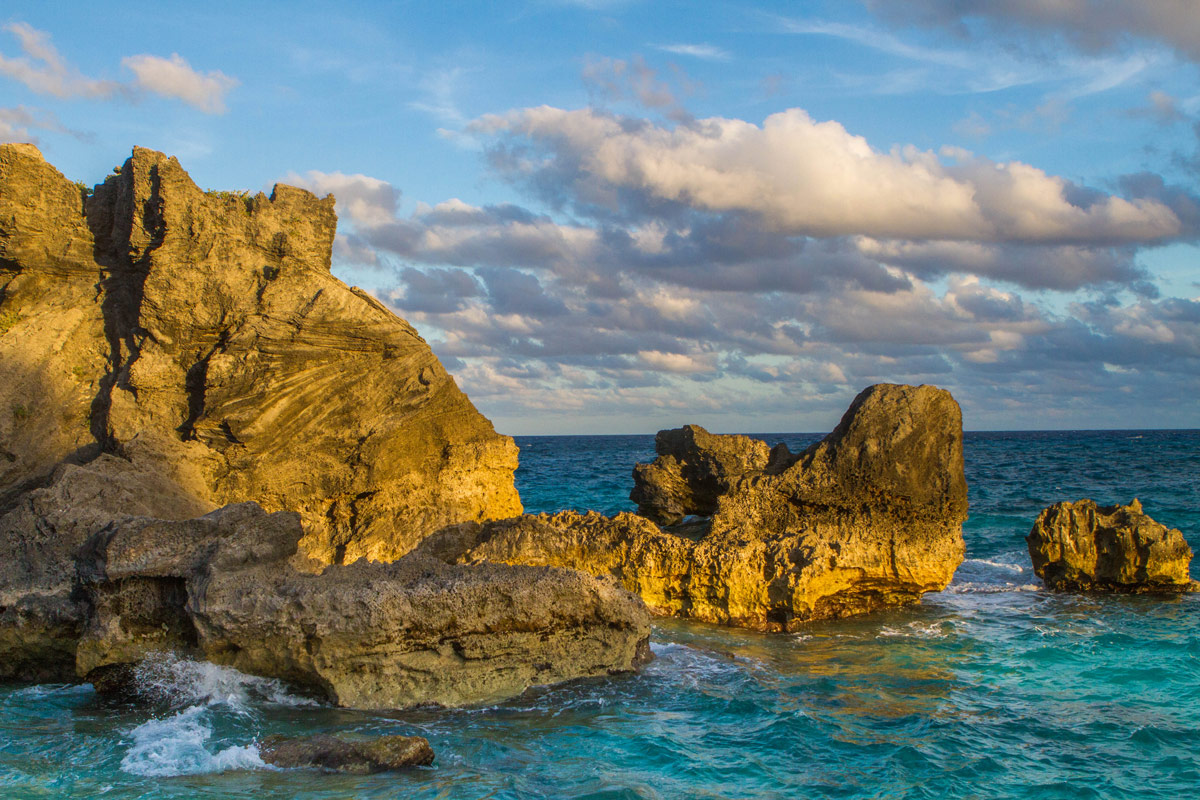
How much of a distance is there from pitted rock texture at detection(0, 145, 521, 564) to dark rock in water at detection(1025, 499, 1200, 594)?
11947 mm

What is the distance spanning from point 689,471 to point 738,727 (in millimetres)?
8707

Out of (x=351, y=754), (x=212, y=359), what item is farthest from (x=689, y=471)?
(x=351, y=754)

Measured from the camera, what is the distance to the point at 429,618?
9648 mm

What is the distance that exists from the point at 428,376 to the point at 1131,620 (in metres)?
12.6

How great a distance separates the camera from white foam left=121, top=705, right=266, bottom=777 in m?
7.83

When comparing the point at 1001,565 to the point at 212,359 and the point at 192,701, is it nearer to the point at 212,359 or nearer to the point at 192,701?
the point at 212,359

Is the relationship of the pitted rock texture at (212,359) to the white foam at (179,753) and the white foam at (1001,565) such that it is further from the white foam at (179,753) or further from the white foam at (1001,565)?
the white foam at (1001,565)

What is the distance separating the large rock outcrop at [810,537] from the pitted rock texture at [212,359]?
1.95m

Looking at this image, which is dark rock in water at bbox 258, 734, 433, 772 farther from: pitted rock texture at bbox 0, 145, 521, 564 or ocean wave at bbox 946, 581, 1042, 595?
ocean wave at bbox 946, 581, 1042, 595

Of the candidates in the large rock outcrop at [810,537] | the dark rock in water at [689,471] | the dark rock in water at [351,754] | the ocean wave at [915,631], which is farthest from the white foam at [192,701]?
the dark rock in water at [689,471]

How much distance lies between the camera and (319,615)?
9.36 meters

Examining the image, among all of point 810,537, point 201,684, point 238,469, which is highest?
point 238,469

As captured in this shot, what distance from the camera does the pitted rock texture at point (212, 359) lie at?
13445 mm

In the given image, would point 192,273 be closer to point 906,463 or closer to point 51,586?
point 51,586
